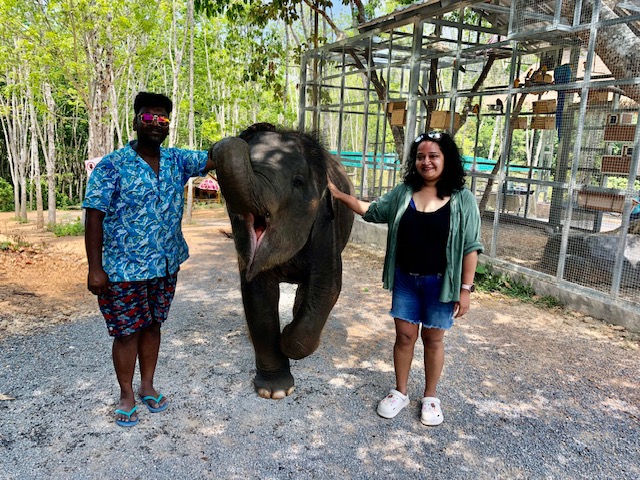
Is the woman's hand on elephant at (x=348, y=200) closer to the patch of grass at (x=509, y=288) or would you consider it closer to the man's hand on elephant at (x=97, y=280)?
the man's hand on elephant at (x=97, y=280)

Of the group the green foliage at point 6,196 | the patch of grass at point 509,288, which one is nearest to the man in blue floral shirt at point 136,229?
the patch of grass at point 509,288

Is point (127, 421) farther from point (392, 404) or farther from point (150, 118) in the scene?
point (150, 118)

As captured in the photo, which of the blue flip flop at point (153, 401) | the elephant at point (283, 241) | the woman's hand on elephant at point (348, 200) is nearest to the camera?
the elephant at point (283, 241)

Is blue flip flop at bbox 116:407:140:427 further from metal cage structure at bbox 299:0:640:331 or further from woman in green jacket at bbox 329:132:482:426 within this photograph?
metal cage structure at bbox 299:0:640:331

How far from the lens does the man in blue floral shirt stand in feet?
8.79

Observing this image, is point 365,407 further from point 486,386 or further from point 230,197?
point 230,197

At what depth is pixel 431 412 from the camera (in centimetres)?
Answer: 320

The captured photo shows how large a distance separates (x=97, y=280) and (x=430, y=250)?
1911 millimetres

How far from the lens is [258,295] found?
346 centimetres

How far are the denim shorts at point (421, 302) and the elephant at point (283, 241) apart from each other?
52cm

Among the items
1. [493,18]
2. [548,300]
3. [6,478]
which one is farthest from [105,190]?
[493,18]

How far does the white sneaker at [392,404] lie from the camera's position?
3.24 metres

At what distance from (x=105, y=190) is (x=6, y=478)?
5.04 feet

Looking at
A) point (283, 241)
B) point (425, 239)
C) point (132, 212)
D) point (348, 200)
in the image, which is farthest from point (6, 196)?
point (425, 239)
